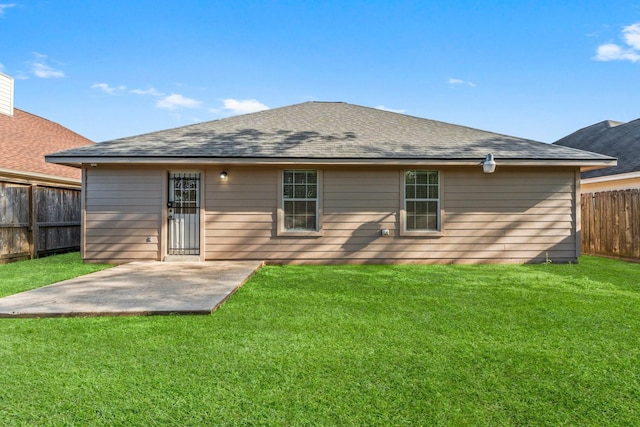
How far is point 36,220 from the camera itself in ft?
28.0

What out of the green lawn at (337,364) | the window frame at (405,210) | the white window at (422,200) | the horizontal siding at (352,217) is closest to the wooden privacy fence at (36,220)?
the horizontal siding at (352,217)

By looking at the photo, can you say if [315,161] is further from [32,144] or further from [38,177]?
[32,144]

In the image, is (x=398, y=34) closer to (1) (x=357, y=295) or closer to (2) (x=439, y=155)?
(2) (x=439, y=155)

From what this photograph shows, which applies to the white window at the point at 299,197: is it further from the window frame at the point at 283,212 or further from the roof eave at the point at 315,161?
the roof eave at the point at 315,161

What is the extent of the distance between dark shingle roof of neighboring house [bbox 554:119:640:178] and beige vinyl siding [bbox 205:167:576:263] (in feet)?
12.0

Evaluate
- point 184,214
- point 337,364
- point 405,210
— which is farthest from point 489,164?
point 184,214

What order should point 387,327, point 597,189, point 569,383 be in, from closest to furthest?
point 569,383
point 387,327
point 597,189

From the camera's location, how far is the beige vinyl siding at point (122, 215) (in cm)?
749

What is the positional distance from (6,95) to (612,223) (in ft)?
64.5

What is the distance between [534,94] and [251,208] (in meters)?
14.0

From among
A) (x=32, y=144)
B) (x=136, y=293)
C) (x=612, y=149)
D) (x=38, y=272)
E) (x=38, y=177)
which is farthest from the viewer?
(x=612, y=149)

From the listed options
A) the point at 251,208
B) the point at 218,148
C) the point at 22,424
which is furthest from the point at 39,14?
the point at 22,424

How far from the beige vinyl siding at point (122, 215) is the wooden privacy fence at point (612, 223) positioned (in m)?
10.8

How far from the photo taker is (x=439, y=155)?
7.33 metres
